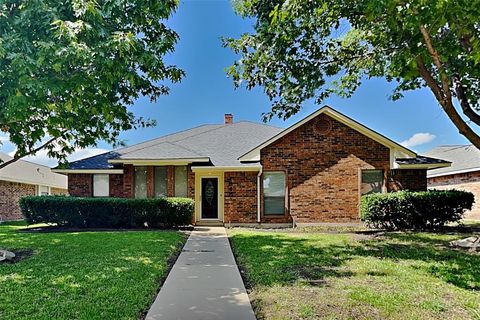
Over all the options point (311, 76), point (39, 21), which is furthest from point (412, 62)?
point (39, 21)

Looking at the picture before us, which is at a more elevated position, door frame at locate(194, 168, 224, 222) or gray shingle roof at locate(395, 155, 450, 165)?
gray shingle roof at locate(395, 155, 450, 165)

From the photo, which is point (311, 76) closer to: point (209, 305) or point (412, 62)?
point (412, 62)

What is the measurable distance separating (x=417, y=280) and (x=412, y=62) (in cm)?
417

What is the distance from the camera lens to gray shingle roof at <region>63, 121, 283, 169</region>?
1620cm

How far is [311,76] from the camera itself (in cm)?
936

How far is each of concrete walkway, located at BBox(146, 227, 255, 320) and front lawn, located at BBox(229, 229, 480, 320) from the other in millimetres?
257

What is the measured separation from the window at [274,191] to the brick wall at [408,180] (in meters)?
4.59

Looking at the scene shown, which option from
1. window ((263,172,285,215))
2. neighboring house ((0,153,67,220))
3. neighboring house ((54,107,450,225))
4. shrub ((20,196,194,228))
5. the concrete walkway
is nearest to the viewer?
the concrete walkway

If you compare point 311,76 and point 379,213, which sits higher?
point 311,76

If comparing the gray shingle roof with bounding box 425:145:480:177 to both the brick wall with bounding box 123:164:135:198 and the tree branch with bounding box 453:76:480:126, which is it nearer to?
the tree branch with bounding box 453:76:480:126

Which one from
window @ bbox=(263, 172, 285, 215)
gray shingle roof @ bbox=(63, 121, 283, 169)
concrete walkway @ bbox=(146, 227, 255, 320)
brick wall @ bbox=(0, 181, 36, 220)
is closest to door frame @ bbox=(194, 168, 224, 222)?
gray shingle roof @ bbox=(63, 121, 283, 169)

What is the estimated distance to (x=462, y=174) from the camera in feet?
68.8

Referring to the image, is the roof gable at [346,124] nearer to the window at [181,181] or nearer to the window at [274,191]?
the window at [274,191]

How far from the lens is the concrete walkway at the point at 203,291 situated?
462cm
